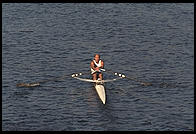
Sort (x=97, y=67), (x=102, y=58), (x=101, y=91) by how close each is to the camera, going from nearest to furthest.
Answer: (x=101, y=91) < (x=97, y=67) < (x=102, y=58)

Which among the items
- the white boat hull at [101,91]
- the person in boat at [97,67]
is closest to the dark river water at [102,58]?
the white boat hull at [101,91]

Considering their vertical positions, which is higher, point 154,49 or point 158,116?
point 154,49

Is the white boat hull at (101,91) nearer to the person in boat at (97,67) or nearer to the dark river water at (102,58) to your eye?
the dark river water at (102,58)

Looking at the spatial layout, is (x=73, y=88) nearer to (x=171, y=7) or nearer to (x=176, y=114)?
(x=176, y=114)

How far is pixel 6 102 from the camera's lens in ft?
219

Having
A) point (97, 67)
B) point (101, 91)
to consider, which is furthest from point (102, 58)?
point (101, 91)

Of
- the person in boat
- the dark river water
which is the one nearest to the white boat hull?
the dark river water

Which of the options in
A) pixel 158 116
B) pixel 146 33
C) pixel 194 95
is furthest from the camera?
pixel 146 33

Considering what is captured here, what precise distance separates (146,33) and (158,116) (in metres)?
34.7

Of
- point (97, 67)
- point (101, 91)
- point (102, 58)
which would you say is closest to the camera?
point (101, 91)

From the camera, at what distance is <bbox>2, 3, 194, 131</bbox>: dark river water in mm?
62469

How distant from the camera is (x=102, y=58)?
8400 centimetres

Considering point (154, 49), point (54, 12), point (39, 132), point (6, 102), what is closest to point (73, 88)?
point (6, 102)

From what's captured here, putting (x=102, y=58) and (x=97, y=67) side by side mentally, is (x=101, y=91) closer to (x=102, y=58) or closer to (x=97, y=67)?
(x=97, y=67)
